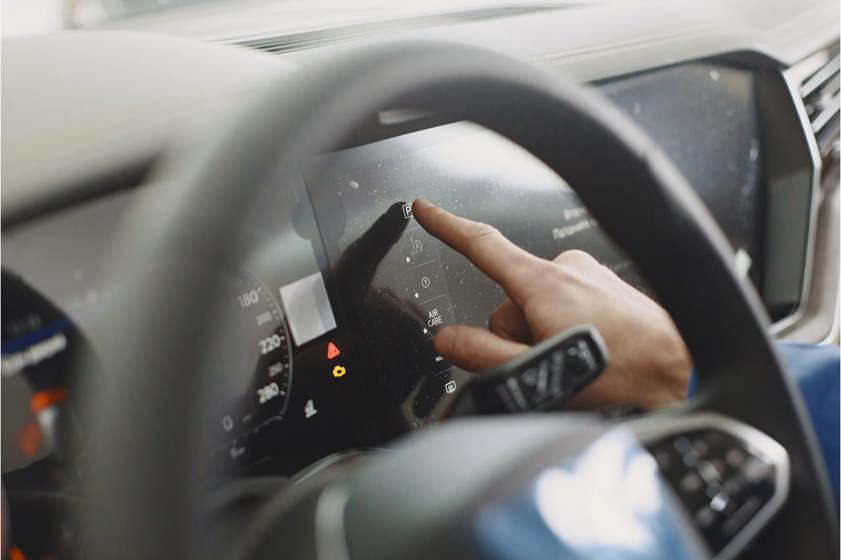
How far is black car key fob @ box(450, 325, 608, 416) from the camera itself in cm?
56

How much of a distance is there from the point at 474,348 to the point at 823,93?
3.46 feet

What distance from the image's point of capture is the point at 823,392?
27.3 inches

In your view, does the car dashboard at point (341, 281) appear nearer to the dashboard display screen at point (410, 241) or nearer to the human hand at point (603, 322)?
the dashboard display screen at point (410, 241)

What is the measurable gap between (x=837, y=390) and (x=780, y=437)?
0.38 feet

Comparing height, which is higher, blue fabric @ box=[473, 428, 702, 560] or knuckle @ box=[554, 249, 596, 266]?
blue fabric @ box=[473, 428, 702, 560]

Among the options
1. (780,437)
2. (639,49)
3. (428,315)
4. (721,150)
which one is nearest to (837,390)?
(780,437)

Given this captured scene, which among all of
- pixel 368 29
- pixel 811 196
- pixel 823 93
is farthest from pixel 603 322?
pixel 823 93

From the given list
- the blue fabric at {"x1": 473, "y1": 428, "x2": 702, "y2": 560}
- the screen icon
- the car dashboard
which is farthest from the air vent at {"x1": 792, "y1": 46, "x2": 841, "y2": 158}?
the blue fabric at {"x1": 473, "y1": 428, "x2": 702, "y2": 560}

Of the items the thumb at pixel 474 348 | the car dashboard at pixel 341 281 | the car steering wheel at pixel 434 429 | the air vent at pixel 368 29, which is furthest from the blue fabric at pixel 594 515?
the air vent at pixel 368 29

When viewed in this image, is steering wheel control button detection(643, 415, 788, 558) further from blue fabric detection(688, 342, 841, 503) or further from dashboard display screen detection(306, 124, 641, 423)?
dashboard display screen detection(306, 124, 641, 423)

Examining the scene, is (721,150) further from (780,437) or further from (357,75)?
(357,75)

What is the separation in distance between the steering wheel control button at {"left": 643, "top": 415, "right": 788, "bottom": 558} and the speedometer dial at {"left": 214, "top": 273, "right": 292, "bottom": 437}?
1.03 feet

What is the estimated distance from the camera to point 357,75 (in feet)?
1.36

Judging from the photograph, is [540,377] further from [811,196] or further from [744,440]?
[811,196]
